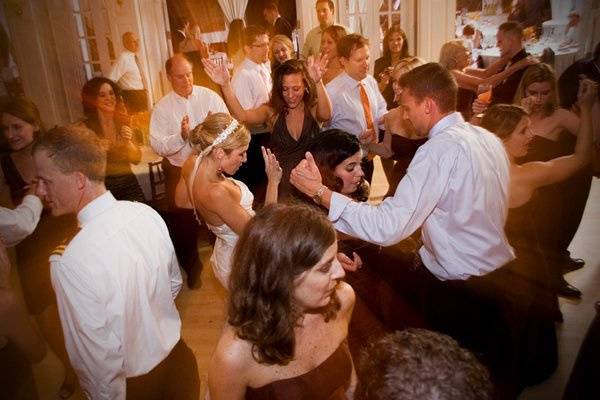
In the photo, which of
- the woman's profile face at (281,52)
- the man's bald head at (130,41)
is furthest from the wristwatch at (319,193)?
the man's bald head at (130,41)

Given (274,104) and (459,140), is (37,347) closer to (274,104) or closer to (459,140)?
(459,140)

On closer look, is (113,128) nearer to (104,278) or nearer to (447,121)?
(104,278)

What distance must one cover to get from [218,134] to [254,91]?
2130 millimetres

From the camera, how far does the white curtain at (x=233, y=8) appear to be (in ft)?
29.4

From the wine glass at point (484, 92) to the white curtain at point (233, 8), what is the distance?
5604mm

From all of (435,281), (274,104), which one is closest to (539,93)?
(435,281)

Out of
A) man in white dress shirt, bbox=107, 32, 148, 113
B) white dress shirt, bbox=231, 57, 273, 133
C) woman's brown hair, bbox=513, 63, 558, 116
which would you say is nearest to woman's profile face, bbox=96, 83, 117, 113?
white dress shirt, bbox=231, 57, 273, 133

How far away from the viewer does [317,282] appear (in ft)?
4.81

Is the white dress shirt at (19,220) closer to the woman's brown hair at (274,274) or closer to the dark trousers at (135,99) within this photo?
the woman's brown hair at (274,274)

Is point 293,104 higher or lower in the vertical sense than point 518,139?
higher

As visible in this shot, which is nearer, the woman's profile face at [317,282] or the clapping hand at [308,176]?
the woman's profile face at [317,282]

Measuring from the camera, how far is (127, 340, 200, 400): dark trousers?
1804 mm

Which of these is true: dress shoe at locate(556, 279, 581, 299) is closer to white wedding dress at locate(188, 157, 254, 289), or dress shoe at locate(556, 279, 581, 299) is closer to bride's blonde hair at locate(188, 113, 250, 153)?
white wedding dress at locate(188, 157, 254, 289)

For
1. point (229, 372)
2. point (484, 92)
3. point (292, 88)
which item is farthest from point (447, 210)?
point (484, 92)
